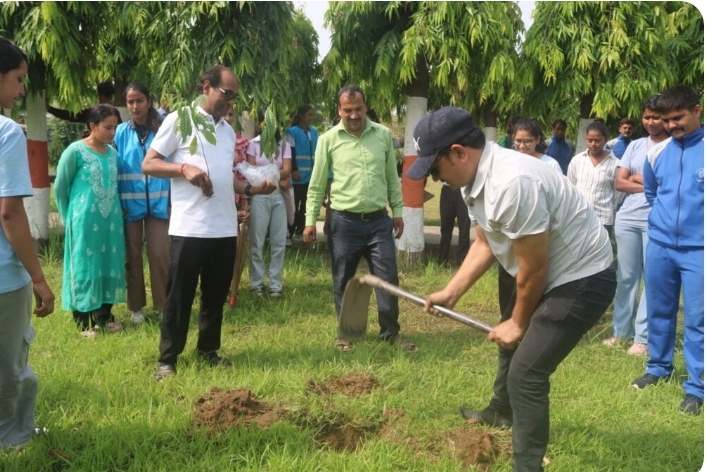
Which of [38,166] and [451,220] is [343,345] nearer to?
[451,220]

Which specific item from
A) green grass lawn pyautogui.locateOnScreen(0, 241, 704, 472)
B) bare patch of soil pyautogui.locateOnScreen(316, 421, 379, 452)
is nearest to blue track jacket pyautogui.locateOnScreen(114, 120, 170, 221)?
green grass lawn pyautogui.locateOnScreen(0, 241, 704, 472)

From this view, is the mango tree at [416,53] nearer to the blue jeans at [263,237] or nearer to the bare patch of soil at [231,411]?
the blue jeans at [263,237]

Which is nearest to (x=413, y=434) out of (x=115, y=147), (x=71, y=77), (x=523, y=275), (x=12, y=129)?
(x=523, y=275)

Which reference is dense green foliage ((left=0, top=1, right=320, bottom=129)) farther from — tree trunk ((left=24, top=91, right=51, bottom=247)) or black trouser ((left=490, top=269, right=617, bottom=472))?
black trouser ((left=490, top=269, right=617, bottom=472))

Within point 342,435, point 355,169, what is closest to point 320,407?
point 342,435

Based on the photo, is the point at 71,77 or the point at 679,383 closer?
the point at 679,383

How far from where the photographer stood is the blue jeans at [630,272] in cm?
505

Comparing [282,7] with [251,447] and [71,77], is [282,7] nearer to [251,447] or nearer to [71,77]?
[71,77]

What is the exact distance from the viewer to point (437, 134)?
9.01ft

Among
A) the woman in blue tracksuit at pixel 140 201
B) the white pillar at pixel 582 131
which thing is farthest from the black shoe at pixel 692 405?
the white pillar at pixel 582 131

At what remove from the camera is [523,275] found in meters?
2.75

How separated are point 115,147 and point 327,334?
2.24 metres

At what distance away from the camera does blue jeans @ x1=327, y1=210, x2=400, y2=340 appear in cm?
485

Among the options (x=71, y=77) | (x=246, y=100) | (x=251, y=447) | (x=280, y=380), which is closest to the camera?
(x=251, y=447)
